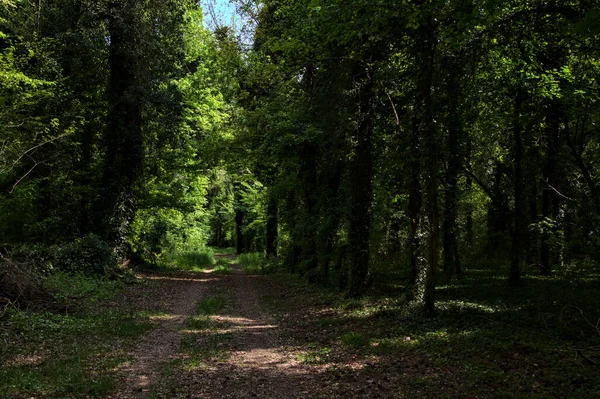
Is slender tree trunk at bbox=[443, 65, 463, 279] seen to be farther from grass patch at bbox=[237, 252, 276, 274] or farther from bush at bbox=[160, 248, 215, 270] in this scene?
bush at bbox=[160, 248, 215, 270]

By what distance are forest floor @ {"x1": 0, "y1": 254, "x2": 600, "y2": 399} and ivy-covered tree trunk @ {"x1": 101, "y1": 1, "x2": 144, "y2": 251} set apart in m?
5.95

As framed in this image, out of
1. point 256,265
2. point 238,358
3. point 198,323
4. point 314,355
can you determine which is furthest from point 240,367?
point 256,265

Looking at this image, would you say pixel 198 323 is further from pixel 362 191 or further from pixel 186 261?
pixel 186 261

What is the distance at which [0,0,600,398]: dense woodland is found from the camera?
9180 millimetres

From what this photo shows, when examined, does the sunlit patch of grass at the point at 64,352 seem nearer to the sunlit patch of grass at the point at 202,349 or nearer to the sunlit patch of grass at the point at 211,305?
the sunlit patch of grass at the point at 202,349

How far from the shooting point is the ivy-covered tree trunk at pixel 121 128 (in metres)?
16.6

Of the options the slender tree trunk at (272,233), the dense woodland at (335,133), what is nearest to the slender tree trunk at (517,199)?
the dense woodland at (335,133)

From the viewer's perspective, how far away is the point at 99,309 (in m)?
10.6

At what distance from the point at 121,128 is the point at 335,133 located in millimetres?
9519

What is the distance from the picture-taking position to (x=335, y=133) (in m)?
13.3

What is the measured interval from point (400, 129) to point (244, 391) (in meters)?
6.95

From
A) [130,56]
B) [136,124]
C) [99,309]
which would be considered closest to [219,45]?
[130,56]

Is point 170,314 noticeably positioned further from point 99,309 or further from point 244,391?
point 244,391

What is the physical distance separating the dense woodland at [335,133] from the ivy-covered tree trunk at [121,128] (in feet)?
0.21
